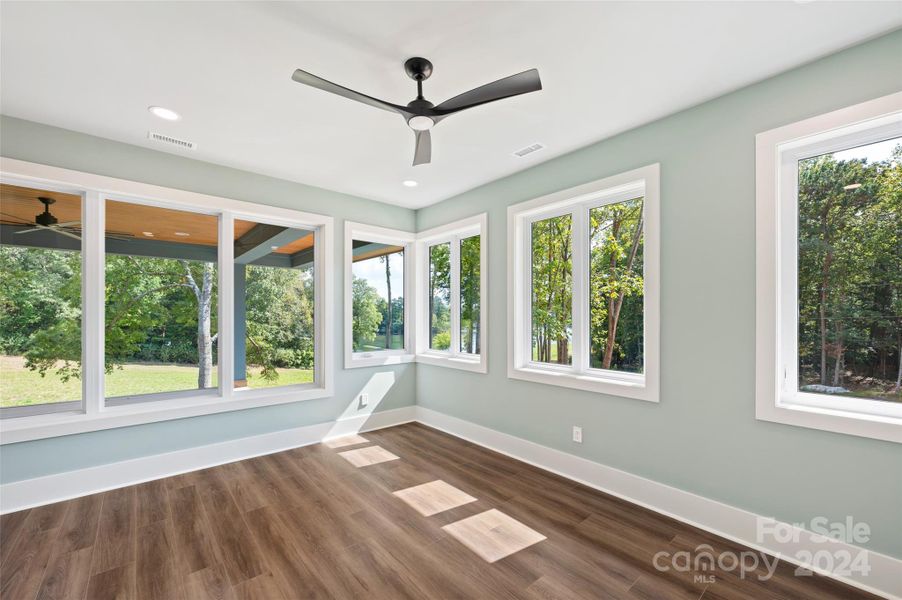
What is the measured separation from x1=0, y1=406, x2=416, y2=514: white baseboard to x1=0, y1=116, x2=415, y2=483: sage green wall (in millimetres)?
53

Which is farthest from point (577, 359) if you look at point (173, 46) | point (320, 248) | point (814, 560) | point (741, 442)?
point (173, 46)

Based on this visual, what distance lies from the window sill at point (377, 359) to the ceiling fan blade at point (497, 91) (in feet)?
10.0

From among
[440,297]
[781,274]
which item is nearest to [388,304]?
[440,297]

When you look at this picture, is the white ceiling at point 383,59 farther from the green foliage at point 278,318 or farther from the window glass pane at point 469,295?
the window glass pane at point 469,295

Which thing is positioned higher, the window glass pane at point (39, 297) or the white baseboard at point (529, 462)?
the window glass pane at point (39, 297)

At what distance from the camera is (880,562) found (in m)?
1.84

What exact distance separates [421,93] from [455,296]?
2738 millimetres

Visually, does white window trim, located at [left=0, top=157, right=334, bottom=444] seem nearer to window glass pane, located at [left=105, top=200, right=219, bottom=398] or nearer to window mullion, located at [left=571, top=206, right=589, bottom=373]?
window glass pane, located at [left=105, top=200, right=219, bottom=398]

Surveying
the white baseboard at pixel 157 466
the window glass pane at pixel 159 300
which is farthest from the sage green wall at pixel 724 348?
the window glass pane at pixel 159 300

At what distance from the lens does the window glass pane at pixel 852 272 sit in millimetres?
1938

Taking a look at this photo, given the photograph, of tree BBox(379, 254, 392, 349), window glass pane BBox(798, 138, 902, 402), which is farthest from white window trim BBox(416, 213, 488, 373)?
window glass pane BBox(798, 138, 902, 402)

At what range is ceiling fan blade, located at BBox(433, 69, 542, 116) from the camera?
1770 mm

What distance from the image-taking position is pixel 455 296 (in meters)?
4.57

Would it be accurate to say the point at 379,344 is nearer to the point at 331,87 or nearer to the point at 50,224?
the point at 50,224
